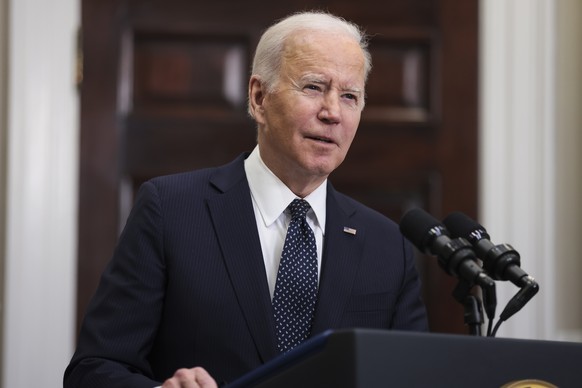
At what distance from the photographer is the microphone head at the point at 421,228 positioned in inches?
62.4

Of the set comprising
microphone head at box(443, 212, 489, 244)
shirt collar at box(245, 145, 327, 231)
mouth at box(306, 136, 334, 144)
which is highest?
mouth at box(306, 136, 334, 144)

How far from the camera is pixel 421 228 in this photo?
5.25 feet

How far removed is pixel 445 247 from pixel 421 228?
7 centimetres

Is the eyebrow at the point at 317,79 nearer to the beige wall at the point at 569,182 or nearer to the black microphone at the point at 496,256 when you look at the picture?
the black microphone at the point at 496,256

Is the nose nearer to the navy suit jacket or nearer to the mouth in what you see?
the mouth

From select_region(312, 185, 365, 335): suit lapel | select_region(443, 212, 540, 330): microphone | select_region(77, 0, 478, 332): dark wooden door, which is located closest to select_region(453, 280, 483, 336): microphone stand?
select_region(443, 212, 540, 330): microphone

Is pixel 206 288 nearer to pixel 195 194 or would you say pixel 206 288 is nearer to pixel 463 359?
pixel 195 194

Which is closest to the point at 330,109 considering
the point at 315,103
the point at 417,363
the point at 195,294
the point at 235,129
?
the point at 315,103

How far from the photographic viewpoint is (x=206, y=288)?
1924mm

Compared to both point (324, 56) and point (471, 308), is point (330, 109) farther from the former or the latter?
point (471, 308)

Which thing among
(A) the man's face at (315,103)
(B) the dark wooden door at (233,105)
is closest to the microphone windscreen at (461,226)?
(A) the man's face at (315,103)

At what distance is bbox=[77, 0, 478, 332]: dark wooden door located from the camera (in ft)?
10.4

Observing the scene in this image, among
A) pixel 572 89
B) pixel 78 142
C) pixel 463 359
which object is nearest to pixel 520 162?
pixel 572 89

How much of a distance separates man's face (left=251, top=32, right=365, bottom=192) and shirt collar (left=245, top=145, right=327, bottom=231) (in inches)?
1.5
